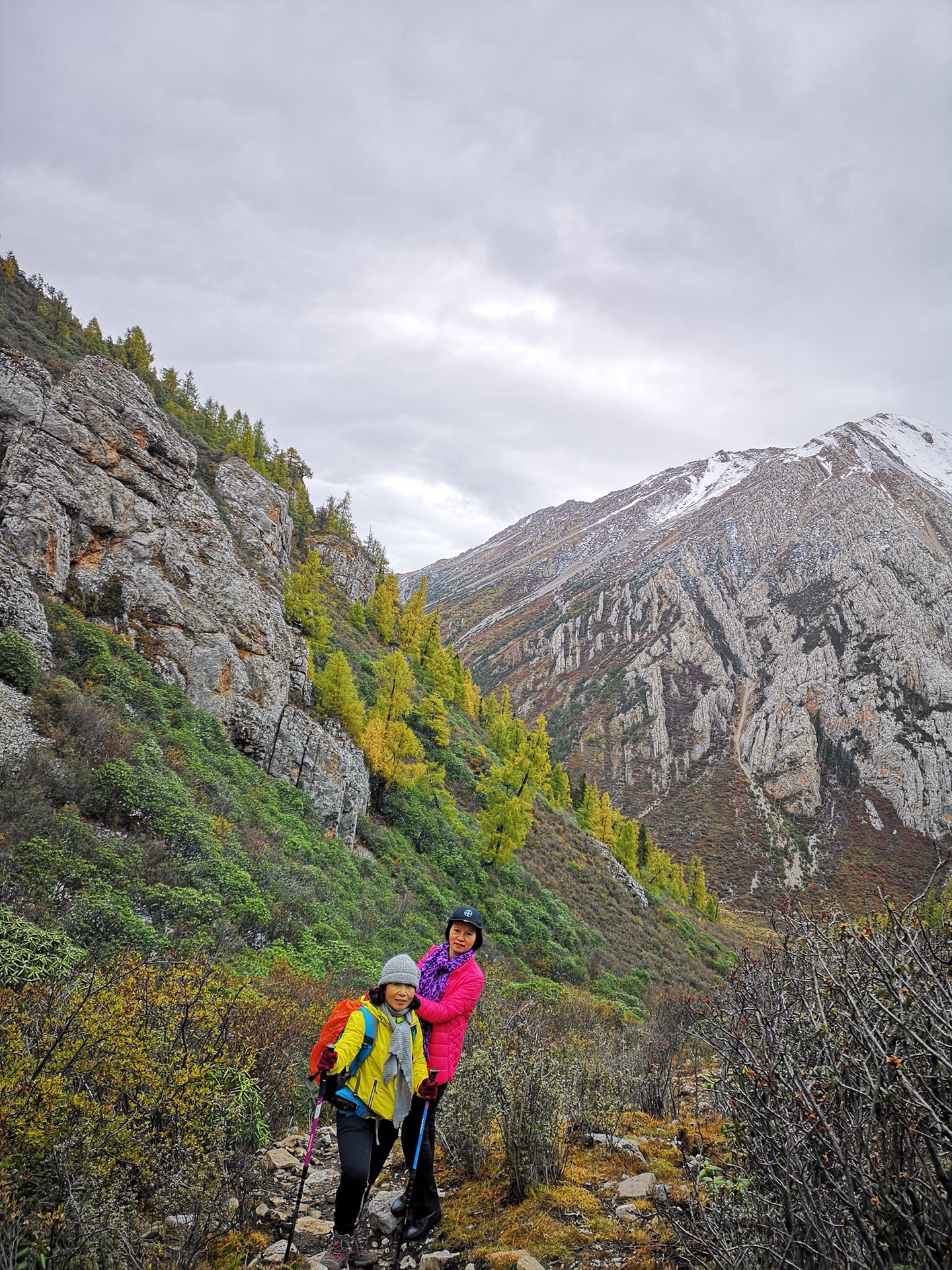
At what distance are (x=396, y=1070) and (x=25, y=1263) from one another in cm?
172

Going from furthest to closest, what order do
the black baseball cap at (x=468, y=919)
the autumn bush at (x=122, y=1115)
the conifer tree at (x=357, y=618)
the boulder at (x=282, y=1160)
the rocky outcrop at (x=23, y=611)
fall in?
the conifer tree at (x=357, y=618) → the rocky outcrop at (x=23, y=611) → the boulder at (x=282, y=1160) → the black baseball cap at (x=468, y=919) → the autumn bush at (x=122, y=1115)

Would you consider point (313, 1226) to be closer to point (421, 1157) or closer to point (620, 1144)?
point (421, 1157)

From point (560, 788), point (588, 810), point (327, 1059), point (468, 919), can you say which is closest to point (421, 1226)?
point (327, 1059)

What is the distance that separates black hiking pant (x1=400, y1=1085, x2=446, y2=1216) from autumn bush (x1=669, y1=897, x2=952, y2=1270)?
1612mm

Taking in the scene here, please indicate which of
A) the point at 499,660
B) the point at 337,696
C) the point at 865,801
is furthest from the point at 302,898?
the point at 499,660

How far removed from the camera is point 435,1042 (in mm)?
3717

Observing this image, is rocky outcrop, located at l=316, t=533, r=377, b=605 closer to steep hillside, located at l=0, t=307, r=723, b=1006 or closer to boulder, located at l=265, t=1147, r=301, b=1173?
steep hillside, located at l=0, t=307, r=723, b=1006

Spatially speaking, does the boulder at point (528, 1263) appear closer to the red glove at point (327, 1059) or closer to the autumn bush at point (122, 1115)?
the red glove at point (327, 1059)

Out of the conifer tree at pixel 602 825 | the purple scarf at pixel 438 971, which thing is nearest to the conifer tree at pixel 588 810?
the conifer tree at pixel 602 825

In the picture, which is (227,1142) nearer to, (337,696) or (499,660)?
(337,696)

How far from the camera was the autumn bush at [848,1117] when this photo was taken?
1757mm

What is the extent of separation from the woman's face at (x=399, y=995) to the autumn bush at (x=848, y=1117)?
169cm

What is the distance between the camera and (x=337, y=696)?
21.2 metres

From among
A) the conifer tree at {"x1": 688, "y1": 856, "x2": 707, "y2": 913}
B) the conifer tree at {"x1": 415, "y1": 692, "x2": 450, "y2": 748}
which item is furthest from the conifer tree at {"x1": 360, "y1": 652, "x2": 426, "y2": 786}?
the conifer tree at {"x1": 688, "y1": 856, "x2": 707, "y2": 913}
